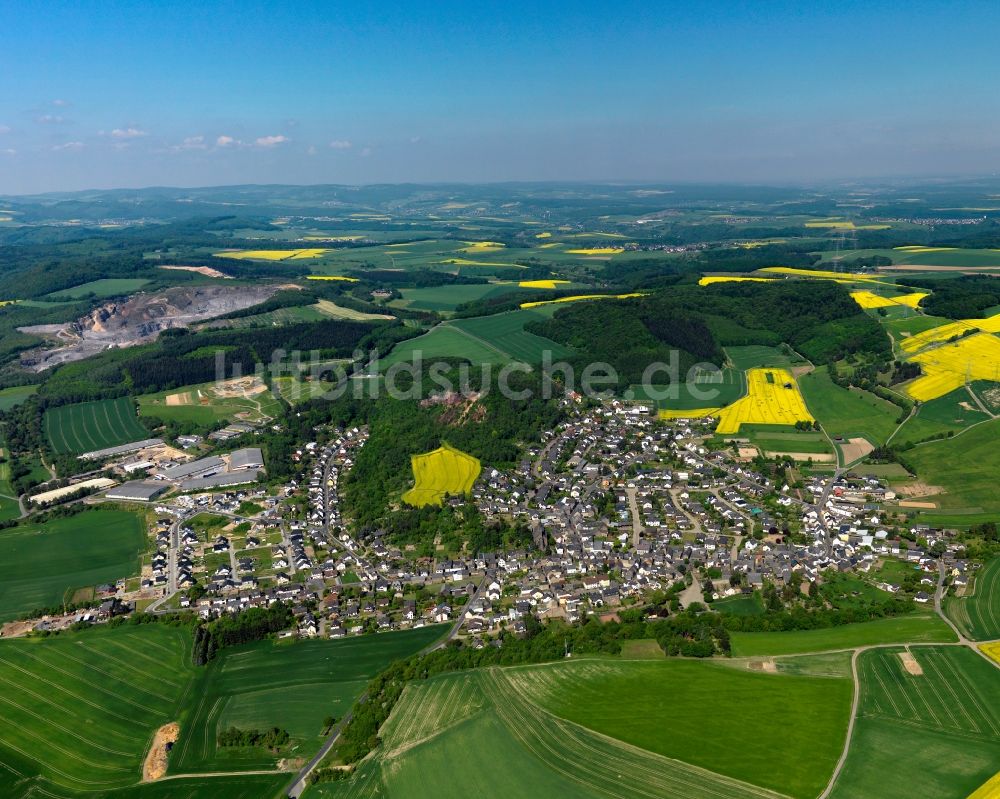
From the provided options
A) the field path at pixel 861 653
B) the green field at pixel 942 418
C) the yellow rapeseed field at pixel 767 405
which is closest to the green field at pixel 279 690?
the field path at pixel 861 653

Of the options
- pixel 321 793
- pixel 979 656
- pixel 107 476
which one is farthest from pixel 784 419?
pixel 107 476

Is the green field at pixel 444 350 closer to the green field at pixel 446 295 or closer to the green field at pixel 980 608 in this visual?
the green field at pixel 446 295

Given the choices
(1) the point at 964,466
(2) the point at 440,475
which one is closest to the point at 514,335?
(2) the point at 440,475

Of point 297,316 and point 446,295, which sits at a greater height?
point 446,295

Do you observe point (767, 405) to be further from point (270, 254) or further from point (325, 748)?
point (270, 254)

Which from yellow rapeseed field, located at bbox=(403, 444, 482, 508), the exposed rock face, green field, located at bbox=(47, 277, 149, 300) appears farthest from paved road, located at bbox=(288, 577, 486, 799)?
green field, located at bbox=(47, 277, 149, 300)

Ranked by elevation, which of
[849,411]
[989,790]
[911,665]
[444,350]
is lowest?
[989,790]

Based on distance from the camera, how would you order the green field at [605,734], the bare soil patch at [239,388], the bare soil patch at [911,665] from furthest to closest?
the bare soil patch at [239,388] → the bare soil patch at [911,665] → the green field at [605,734]
